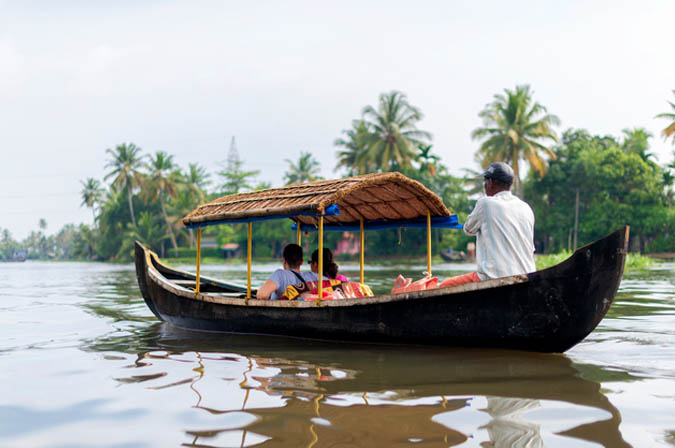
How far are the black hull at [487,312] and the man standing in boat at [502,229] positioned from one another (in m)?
0.19

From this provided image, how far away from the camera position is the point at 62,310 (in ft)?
30.2

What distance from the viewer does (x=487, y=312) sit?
456cm

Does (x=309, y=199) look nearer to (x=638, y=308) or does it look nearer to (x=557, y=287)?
(x=557, y=287)

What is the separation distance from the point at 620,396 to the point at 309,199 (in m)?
2.99

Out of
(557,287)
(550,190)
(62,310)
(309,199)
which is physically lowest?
(62,310)

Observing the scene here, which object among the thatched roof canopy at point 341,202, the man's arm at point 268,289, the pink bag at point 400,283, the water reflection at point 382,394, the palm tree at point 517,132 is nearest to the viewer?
the water reflection at point 382,394

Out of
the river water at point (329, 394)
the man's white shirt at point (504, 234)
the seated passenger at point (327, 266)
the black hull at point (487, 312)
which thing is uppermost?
the man's white shirt at point (504, 234)

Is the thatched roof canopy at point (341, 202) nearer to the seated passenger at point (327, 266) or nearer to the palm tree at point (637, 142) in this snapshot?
the seated passenger at point (327, 266)

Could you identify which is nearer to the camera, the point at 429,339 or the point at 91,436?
the point at 91,436

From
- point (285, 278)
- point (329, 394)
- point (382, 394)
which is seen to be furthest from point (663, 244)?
point (329, 394)

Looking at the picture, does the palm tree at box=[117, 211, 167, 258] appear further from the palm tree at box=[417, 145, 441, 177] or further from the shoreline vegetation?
the palm tree at box=[417, 145, 441, 177]

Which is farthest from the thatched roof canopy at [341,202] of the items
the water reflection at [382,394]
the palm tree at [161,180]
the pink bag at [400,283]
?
the palm tree at [161,180]

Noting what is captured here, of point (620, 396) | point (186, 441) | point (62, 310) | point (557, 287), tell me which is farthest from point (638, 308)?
point (62, 310)

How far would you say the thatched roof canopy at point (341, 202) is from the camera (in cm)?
531
